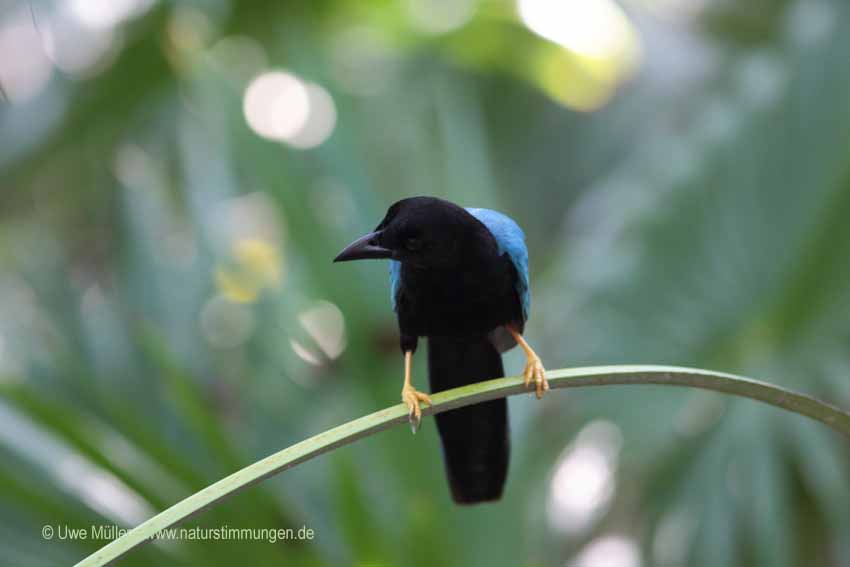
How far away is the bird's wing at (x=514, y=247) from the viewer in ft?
8.38

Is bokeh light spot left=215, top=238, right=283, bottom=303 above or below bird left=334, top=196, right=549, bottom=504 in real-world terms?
above

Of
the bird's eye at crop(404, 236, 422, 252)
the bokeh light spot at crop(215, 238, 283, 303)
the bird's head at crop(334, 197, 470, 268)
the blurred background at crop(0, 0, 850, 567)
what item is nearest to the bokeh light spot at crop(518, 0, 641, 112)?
the blurred background at crop(0, 0, 850, 567)

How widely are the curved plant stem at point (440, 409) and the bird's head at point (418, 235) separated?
373 millimetres

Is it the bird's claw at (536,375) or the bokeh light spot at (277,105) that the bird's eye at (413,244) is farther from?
the bokeh light spot at (277,105)

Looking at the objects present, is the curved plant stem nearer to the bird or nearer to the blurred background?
the bird

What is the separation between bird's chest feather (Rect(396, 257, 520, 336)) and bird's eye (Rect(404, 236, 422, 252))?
0.24 meters

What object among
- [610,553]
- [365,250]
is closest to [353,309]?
[365,250]

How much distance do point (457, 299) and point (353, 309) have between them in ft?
4.33

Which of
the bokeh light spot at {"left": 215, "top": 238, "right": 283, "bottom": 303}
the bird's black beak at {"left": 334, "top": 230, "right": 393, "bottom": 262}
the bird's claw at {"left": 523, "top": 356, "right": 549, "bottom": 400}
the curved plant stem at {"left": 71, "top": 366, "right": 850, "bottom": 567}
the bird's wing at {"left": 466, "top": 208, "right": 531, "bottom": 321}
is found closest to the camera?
the curved plant stem at {"left": 71, "top": 366, "right": 850, "bottom": 567}

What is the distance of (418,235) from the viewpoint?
7.04 feet

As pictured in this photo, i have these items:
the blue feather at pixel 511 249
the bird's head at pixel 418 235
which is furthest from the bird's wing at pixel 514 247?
the bird's head at pixel 418 235

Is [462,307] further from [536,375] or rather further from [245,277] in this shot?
[245,277]

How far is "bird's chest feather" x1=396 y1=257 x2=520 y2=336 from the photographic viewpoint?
2418mm

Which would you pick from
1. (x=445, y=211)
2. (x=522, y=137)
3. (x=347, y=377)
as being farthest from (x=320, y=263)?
(x=522, y=137)
